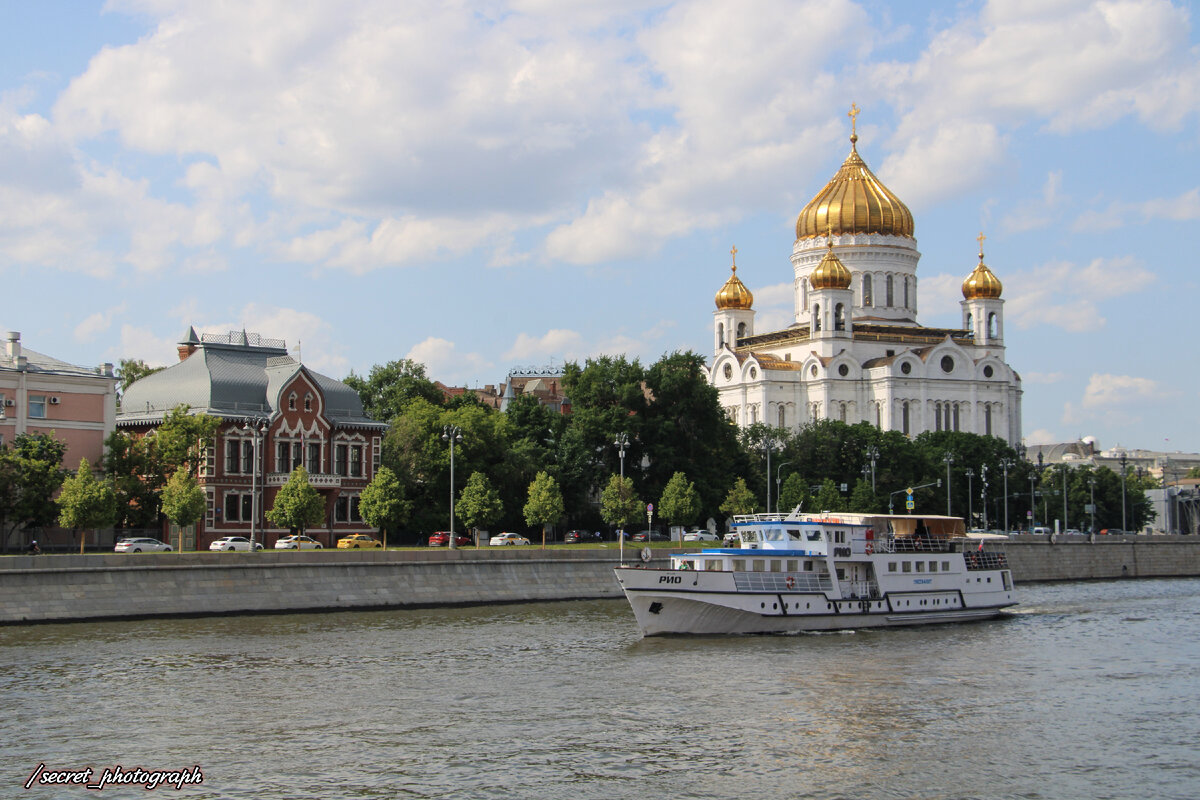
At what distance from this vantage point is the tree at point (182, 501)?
6097cm

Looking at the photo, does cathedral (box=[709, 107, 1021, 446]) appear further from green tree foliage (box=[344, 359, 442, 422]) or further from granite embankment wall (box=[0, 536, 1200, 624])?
granite embankment wall (box=[0, 536, 1200, 624])

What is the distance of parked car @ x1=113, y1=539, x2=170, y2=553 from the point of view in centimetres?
6059

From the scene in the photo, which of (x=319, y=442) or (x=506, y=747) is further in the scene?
(x=319, y=442)

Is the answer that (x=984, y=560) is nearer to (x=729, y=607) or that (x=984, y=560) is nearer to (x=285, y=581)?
(x=729, y=607)

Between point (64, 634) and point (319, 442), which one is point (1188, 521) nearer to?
point (319, 442)

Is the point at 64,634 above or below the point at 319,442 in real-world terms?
below

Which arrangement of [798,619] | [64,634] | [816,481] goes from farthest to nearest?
1. [816,481]
2. [798,619]
3. [64,634]

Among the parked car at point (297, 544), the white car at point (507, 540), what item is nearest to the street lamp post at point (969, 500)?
the white car at point (507, 540)

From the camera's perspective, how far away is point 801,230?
128125mm

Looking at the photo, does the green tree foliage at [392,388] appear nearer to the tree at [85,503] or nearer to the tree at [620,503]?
the tree at [620,503]

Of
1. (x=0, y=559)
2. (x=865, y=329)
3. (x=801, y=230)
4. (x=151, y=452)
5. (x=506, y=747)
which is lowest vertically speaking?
(x=506, y=747)

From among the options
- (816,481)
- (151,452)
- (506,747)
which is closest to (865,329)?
(816,481)

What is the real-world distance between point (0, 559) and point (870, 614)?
28.7 m

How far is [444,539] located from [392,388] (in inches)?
958
